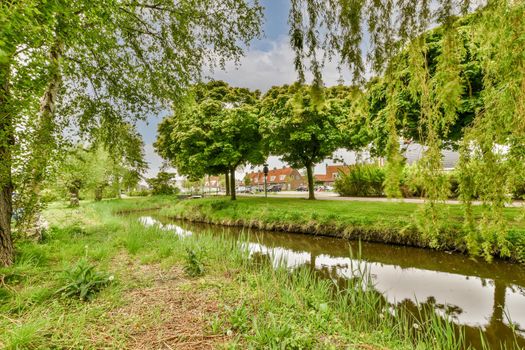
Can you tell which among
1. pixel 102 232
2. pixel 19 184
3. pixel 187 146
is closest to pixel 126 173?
pixel 187 146

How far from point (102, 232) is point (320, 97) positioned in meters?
7.96

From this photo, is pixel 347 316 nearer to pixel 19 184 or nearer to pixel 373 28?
pixel 373 28

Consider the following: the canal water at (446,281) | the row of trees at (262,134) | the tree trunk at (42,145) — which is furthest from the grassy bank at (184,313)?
the row of trees at (262,134)

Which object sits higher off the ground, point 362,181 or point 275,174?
point 275,174

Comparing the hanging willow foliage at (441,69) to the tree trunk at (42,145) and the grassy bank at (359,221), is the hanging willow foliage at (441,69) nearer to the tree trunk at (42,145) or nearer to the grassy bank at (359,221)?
the grassy bank at (359,221)

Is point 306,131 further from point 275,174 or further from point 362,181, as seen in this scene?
point 275,174

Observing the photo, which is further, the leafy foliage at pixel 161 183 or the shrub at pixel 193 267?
the leafy foliage at pixel 161 183

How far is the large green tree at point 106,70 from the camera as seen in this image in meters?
3.64

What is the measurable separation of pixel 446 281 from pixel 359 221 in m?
3.84

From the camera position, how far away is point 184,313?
2873 mm

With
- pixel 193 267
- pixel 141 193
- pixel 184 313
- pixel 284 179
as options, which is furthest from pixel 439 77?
pixel 284 179

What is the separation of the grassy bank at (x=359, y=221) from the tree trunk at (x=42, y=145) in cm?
634

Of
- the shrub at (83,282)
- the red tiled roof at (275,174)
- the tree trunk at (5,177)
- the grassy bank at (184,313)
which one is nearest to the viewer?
the grassy bank at (184,313)

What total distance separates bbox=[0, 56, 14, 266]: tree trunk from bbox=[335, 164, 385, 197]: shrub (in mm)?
17414
